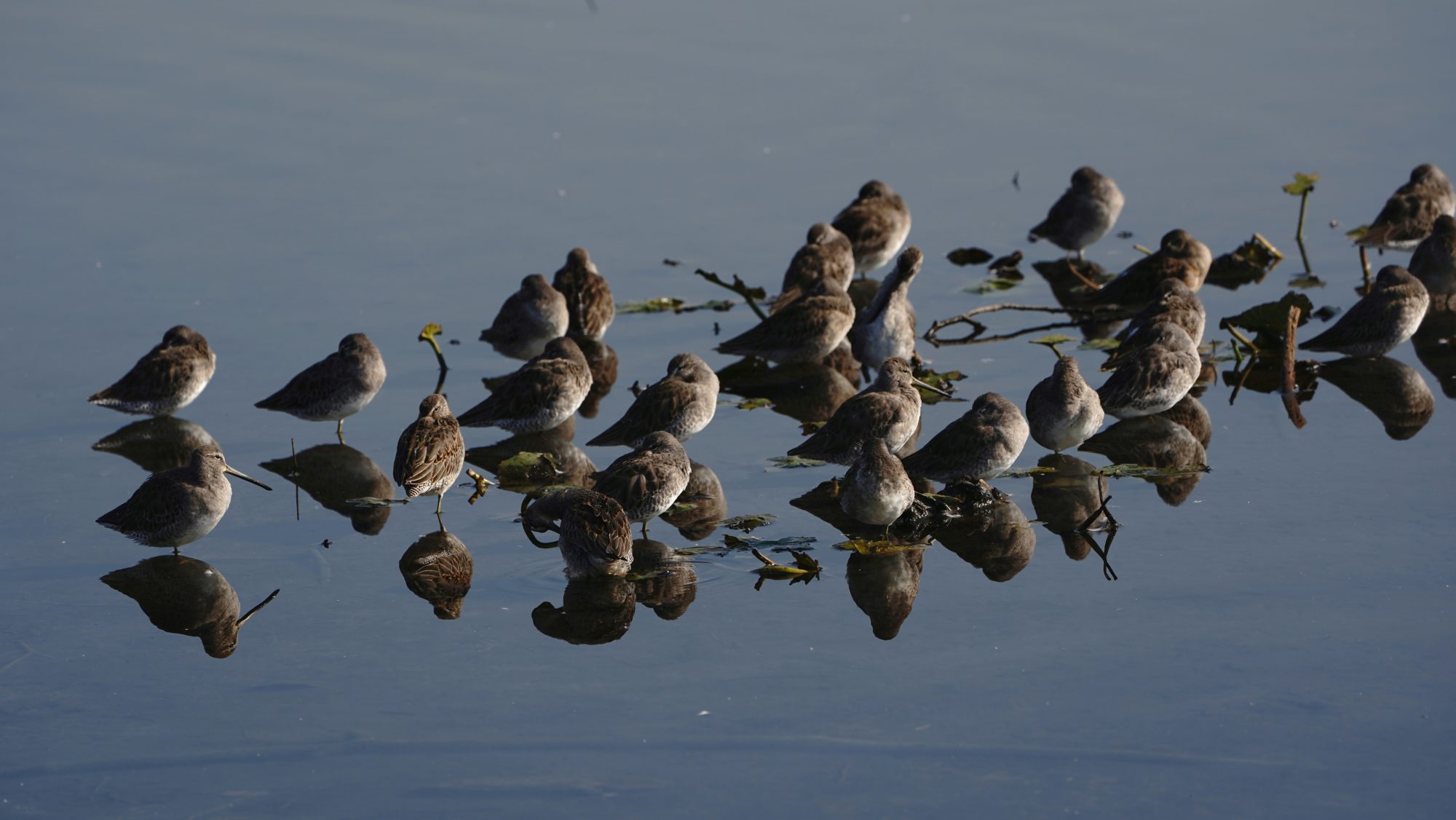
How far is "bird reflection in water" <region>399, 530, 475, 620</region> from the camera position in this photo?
862 centimetres

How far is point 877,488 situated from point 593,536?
1652 millimetres

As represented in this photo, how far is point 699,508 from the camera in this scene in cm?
991

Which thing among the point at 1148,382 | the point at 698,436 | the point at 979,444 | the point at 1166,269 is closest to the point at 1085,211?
the point at 1166,269

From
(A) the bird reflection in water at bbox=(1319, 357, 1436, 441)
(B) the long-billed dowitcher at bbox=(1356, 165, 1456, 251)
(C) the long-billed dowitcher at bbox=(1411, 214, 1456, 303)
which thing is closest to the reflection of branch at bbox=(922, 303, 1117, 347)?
(A) the bird reflection in water at bbox=(1319, 357, 1436, 441)

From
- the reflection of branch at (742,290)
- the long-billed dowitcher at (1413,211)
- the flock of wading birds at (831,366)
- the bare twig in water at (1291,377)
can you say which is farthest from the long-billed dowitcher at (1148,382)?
the long-billed dowitcher at (1413,211)

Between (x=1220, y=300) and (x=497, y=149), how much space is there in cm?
809

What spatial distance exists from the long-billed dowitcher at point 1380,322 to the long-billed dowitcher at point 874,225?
4.32 meters

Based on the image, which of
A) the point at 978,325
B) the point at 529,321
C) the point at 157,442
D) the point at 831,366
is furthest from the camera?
the point at 978,325

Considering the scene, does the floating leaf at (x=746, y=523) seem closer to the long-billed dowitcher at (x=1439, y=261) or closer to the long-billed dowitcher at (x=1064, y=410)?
the long-billed dowitcher at (x=1064, y=410)

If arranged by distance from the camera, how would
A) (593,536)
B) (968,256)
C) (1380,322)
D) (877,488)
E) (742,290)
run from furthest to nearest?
(968,256)
(742,290)
(1380,322)
(877,488)
(593,536)

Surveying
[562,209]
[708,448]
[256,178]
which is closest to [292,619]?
[708,448]

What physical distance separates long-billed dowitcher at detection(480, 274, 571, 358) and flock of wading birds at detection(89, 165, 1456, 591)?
0.05 ft

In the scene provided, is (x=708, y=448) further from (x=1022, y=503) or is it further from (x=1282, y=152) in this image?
(x=1282, y=152)

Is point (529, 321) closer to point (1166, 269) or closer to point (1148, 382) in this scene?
point (1148, 382)
